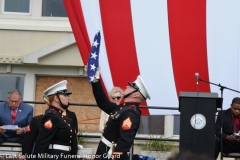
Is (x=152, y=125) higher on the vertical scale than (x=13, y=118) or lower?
lower

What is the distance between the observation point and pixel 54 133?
7.90m

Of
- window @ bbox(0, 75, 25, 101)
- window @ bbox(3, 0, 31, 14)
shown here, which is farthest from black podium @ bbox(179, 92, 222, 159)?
window @ bbox(3, 0, 31, 14)

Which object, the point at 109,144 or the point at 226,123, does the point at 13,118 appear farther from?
the point at 226,123

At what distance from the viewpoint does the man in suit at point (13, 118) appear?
31.9 ft

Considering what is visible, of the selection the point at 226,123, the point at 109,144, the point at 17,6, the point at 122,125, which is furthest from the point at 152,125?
the point at 122,125

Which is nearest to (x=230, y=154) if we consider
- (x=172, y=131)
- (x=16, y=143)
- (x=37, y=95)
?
(x=16, y=143)

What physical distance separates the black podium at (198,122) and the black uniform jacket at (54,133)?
1.32 m

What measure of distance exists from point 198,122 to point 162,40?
4.66 feet

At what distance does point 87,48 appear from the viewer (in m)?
9.43

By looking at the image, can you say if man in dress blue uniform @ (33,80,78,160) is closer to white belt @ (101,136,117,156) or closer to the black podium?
white belt @ (101,136,117,156)

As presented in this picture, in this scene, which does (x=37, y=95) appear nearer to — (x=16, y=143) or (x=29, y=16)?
(x=29, y=16)

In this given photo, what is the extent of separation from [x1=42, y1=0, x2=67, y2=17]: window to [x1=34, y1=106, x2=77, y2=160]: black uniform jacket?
6026 mm

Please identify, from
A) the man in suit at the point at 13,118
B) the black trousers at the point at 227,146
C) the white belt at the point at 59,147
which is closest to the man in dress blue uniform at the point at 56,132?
the white belt at the point at 59,147

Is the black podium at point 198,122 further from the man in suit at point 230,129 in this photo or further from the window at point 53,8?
the window at point 53,8
